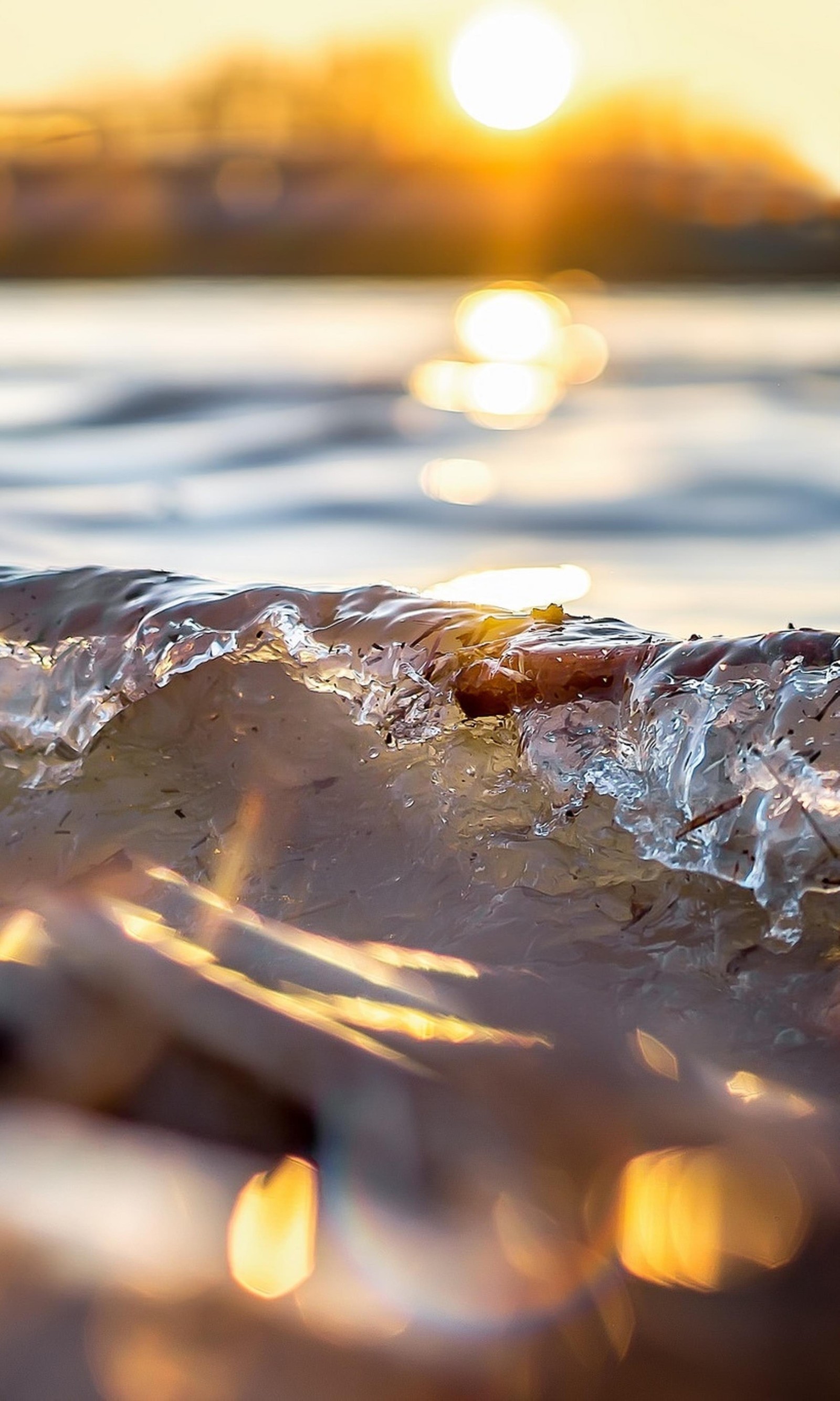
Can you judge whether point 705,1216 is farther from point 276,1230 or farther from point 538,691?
point 538,691

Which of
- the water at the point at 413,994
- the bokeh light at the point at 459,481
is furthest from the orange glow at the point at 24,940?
the bokeh light at the point at 459,481

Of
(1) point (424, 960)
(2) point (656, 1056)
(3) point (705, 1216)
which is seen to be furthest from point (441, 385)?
(3) point (705, 1216)

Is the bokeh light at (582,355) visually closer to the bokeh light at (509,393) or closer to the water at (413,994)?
the bokeh light at (509,393)

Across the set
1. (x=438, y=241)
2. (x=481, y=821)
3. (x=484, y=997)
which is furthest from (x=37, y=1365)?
(x=438, y=241)

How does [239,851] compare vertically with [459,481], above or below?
below

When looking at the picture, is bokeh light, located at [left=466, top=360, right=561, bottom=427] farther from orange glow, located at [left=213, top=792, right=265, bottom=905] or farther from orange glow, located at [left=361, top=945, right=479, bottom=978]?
orange glow, located at [left=361, top=945, right=479, bottom=978]
